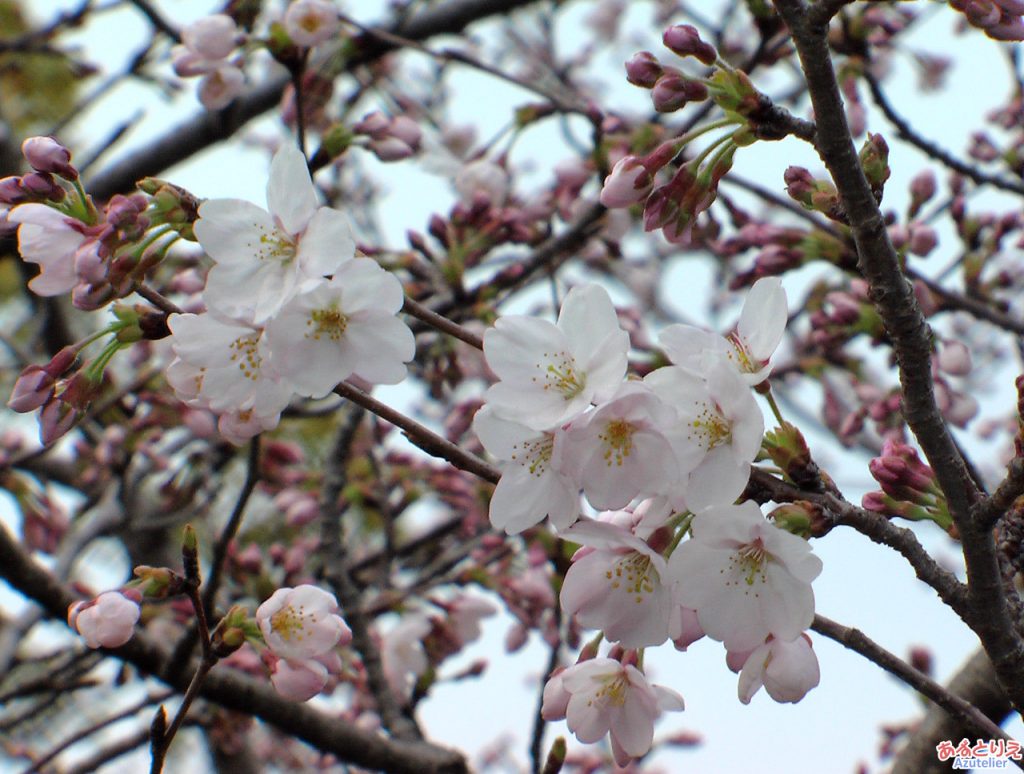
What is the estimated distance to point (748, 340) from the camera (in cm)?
110

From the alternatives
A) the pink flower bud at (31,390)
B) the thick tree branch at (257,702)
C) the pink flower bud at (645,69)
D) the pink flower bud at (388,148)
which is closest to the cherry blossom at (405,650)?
the thick tree branch at (257,702)

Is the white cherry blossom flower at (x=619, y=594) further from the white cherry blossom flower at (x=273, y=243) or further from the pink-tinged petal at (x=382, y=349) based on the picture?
the white cherry blossom flower at (x=273, y=243)

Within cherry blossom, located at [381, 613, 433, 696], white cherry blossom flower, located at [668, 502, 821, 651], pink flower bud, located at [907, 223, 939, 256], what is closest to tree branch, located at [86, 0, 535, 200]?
cherry blossom, located at [381, 613, 433, 696]

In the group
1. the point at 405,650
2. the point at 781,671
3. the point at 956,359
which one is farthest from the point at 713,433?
the point at 405,650

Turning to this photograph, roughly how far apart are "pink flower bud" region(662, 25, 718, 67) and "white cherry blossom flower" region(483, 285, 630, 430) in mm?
308

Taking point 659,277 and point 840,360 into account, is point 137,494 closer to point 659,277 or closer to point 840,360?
point 840,360

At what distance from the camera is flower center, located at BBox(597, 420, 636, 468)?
927 millimetres

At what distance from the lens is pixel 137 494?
3469 mm

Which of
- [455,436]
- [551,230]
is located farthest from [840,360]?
[455,436]

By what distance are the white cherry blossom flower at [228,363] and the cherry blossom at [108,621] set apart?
0.29 metres

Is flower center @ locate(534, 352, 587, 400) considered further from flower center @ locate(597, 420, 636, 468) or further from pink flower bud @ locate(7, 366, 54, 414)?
pink flower bud @ locate(7, 366, 54, 414)

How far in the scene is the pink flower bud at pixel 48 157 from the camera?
109 cm

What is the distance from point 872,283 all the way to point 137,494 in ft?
9.99

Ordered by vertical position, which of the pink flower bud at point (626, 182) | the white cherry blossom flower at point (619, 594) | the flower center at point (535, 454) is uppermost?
the pink flower bud at point (626, 182)
